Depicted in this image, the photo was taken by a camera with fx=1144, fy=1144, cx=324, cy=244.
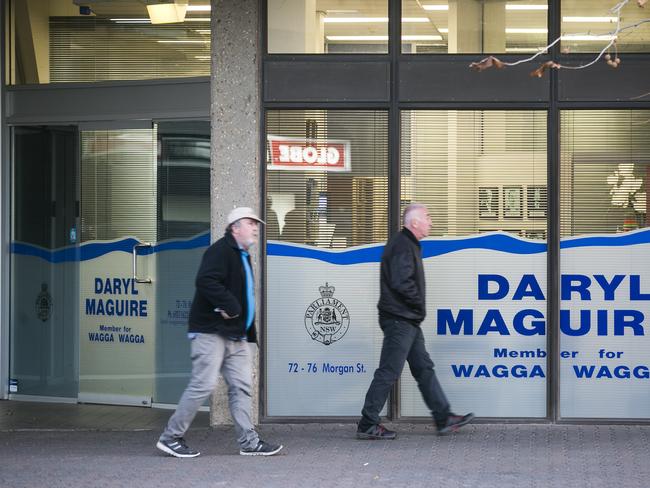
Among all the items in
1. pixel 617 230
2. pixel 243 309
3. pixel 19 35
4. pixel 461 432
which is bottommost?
pixel 461 432

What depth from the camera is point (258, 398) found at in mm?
9547

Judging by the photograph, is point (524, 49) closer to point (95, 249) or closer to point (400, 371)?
point (400, 371)

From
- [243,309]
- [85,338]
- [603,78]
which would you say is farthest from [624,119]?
[85,338]

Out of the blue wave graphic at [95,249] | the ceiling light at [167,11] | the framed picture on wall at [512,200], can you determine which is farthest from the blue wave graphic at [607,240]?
the ceiling light at [167,11]

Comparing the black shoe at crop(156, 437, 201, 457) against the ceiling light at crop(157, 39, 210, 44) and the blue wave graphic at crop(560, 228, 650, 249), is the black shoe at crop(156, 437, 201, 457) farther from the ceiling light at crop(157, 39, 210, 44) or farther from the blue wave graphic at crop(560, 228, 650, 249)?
the ceiling light at crop(157, 39, 210, 44)

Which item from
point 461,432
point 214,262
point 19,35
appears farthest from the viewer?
point 19,35

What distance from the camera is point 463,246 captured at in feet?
31.2

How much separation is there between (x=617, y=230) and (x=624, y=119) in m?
0.92

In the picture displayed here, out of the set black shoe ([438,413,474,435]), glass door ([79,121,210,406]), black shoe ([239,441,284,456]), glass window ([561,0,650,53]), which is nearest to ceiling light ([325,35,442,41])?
glass window ([561,0,650,53])

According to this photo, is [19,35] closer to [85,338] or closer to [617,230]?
[85,338]

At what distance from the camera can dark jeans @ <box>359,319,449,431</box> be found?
Result: 28.8ft

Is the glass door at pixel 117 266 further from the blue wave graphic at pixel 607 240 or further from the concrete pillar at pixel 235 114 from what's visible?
the blue wave graphic at pixel 607 240

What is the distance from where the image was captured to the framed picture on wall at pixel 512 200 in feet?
31.1

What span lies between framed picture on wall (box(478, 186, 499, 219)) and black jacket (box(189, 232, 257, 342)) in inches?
93.7
